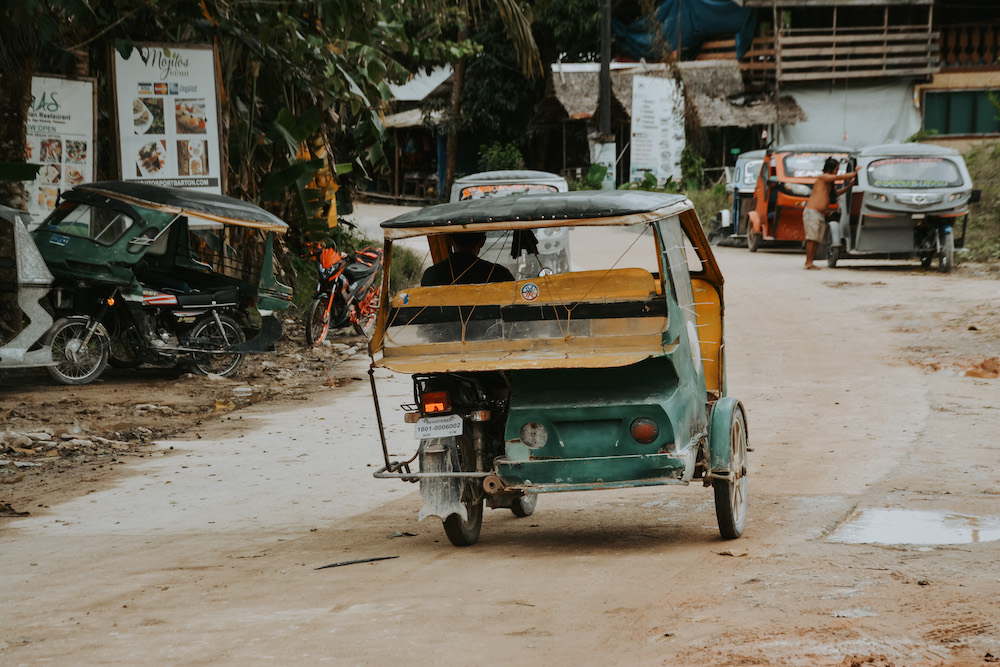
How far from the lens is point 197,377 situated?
12781 mm

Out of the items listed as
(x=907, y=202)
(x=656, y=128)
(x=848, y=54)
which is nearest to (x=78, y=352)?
(x=907, y=202)

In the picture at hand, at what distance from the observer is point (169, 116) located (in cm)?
1290

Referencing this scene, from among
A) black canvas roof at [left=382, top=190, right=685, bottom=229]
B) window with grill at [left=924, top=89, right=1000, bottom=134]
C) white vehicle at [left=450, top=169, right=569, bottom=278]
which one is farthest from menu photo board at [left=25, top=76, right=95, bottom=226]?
window with grill at [left=924, top=89, right=1000, bottom=134]

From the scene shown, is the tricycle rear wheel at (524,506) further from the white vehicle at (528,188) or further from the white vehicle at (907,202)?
the white vehicle at (907,202)

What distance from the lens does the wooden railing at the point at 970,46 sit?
3428cm

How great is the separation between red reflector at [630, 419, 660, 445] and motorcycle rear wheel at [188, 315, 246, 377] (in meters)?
7.72

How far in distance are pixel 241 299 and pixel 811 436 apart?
6.65 m

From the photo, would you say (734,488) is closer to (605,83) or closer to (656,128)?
(605,83)

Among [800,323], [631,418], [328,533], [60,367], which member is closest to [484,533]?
[328,533]

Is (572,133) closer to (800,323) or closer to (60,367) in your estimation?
(800,323)

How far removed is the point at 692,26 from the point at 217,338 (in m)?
27.3

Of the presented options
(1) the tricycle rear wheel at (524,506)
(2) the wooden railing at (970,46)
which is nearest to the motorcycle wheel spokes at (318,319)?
(1) the tricycle rear wheel at (524,506)

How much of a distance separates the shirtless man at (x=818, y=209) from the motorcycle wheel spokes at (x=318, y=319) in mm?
9139

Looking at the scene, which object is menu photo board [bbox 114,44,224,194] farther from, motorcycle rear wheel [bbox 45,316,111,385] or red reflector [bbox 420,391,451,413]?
red reflector [bbox 420,391,451,413]
